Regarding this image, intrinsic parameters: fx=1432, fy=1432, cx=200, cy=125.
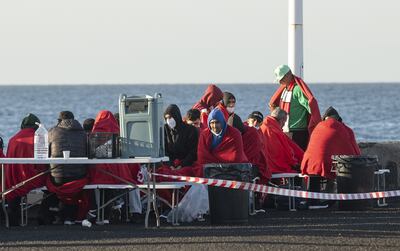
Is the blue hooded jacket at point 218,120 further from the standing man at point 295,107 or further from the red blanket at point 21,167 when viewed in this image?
the standing man at point 295,107

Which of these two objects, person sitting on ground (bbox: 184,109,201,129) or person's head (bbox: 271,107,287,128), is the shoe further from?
person's head (bbox: 271,107,287,128)

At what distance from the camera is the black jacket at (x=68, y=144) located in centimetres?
1781

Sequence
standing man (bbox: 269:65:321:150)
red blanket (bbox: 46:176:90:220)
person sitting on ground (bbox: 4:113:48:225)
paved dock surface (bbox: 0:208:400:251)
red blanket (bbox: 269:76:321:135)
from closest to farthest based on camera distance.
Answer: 1. paved dock surface (bbox: 0:208:400:251)
2. red blanket (bbox: 46:176:90:220)
3. person sitting on ground (bbox: 4:113:48:225)
4. red blanket (bbox: 269:76:321:135)
5. standing man (bbox: 269:65:321:150)

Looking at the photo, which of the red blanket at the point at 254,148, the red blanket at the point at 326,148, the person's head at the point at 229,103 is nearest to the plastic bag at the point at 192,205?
the red blanket at the point at 254,148

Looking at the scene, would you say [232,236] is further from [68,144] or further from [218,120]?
[68,144]

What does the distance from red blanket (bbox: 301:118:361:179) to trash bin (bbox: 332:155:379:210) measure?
20.2 inches

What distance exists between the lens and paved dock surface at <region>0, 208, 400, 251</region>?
15461 mm

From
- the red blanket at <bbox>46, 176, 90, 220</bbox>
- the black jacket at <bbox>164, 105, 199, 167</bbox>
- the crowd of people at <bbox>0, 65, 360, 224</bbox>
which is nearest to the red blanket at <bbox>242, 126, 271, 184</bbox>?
the crowd of people at <bbox>0, 65, 360, 224</bbox>

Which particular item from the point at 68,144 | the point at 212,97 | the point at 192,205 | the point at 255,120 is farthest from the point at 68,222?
the point at 212,97

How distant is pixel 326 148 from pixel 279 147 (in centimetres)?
79

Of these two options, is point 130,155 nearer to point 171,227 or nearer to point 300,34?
point 171,227

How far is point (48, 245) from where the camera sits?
15742mm

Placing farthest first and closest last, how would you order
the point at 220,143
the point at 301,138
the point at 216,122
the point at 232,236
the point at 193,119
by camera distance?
the point at 301,138 < the point at 193,119 < the point at 220,143 < the point at 216,122 < the point at 232,236

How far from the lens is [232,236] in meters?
16.3
